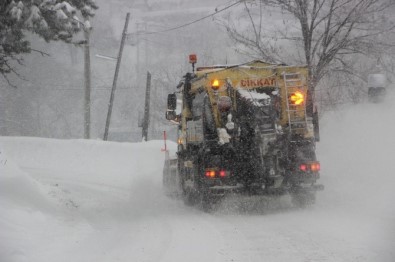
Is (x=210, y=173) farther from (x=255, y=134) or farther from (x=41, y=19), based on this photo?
→ (x=41, y=19)

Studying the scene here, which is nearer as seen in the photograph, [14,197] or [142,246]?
[142,246]

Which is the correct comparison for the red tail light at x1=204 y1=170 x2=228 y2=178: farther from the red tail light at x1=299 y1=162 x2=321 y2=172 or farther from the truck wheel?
the red tail light at x1=299 y1=162 x2=321 y2=172

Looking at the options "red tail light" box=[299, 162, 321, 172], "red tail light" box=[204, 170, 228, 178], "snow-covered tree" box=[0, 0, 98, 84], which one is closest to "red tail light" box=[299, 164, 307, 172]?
"red tail light" box=[299, 162, 321, 172]

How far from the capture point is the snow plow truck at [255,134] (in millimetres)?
10445

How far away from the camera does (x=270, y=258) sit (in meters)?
Result: 6.67

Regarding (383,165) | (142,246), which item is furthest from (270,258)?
(383,165)

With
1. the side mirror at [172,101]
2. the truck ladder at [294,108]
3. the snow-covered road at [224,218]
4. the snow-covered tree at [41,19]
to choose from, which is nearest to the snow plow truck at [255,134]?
the truck ladder at [294,108]

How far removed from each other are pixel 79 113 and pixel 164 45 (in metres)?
13.7

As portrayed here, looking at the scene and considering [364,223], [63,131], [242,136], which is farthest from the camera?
[63,131]

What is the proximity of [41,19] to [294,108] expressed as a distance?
17.5ft

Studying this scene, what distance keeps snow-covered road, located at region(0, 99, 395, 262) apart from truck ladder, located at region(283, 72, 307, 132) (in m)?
1.79

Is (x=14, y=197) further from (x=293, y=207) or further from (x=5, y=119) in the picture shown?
(x=5, y=119)

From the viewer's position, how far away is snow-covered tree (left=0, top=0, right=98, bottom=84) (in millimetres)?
9203

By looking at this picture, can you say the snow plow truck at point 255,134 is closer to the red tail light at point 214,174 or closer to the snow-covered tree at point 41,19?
the red tail light at point 214,174
